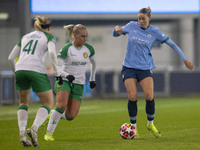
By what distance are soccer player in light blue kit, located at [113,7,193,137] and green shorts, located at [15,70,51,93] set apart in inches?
74.2

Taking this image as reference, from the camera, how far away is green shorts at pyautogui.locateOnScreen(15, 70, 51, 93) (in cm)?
776

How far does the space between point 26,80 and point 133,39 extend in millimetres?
2310

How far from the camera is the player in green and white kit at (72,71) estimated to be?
29.0 ft

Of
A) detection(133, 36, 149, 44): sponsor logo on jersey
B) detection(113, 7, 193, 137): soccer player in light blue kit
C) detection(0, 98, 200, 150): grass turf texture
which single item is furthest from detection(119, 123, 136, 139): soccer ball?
detection(133, 36, 149, 44): sponsor logo on jersey

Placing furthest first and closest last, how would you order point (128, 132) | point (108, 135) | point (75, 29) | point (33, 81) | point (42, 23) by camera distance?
point (108, 135), point (75, 29), point (128, 132), point (42, 23), point (33, 81)

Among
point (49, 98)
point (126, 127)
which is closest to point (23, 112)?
point (49, 98)

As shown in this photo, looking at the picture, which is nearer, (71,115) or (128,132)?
(128,132)

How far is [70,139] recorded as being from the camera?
9078mm

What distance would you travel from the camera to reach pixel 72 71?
915 cm

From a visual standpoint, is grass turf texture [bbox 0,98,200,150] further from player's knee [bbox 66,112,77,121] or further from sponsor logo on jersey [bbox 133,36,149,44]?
sponsor logo on jersey [bbox 133,36,149,44]

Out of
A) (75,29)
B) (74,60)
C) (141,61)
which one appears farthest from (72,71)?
(141,61)

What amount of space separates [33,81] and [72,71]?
57.6 inches

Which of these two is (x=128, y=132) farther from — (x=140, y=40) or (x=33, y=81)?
(x=33, y=81)

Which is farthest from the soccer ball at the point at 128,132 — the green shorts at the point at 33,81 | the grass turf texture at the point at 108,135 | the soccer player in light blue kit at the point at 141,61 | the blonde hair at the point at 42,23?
the blonde hair at the point at 42,23
